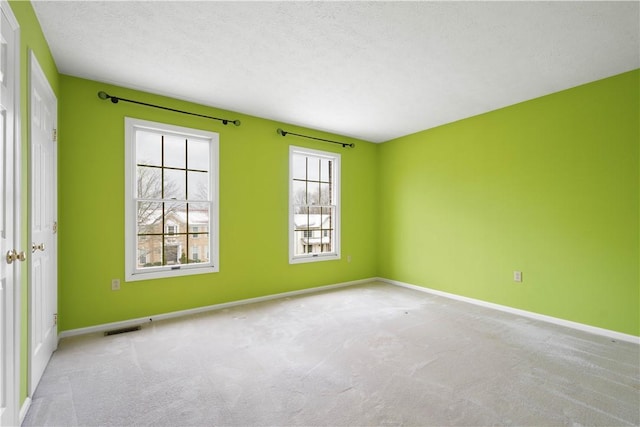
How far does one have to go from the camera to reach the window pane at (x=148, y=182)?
3453 millimetres

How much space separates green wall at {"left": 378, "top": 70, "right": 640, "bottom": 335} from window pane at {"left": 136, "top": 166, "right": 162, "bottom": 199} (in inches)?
145

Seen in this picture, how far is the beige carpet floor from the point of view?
1.82 m

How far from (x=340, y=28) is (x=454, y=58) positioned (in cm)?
110

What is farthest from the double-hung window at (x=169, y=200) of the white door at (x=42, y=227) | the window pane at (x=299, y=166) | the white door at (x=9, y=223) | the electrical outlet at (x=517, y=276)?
the electrical outlet at (x=517, y=276)

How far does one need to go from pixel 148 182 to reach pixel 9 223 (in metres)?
1.93

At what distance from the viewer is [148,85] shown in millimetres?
3217

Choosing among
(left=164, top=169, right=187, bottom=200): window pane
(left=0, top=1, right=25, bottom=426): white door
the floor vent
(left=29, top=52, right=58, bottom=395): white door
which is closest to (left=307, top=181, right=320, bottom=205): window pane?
(left=164, top=169, right=187, bottom=200): window pane

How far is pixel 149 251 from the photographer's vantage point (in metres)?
3.47

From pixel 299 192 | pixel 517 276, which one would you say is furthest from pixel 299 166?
pixel 517 276

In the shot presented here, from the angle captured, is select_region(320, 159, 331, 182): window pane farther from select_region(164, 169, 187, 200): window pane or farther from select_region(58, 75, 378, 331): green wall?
select_region(164, 169, 187, 200): window pane

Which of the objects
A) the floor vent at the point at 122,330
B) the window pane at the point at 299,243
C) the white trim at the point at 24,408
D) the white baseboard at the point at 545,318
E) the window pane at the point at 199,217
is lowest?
the floor vent at the point at 122,330

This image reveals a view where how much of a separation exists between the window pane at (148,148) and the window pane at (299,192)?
6.18ft

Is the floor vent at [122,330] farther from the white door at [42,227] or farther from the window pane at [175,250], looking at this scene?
the window pane at [175,250]

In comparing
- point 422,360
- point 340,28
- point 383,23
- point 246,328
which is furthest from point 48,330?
point 383,23
